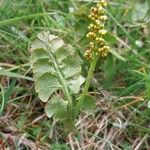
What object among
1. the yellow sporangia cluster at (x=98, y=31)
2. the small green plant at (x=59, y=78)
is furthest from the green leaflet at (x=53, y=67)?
the yellow sporangia cluster at (x=98, y=31)

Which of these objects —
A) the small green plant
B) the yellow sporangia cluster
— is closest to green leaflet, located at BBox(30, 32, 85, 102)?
the small green plant

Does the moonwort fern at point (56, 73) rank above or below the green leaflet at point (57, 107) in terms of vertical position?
above

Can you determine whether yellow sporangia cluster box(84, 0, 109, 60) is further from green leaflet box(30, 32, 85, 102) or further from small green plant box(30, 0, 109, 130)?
green leaflet box(30, 32, 85, 102)

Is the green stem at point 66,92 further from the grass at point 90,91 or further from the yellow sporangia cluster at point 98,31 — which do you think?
the yellow sporangia cluster at point 98,31

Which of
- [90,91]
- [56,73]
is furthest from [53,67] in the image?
[90,91]

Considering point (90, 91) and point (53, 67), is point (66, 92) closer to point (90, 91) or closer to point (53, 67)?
point (53, 67)

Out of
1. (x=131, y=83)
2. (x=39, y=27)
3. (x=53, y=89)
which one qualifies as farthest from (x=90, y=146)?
(x=39, y=27)

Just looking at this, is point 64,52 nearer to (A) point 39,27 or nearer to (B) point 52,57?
(B) point 52,57
